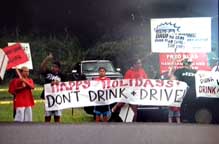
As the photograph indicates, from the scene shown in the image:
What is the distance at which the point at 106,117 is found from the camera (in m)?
9.66

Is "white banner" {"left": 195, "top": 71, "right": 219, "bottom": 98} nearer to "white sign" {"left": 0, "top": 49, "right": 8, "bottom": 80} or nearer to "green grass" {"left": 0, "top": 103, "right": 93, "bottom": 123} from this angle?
"green grass" {"left": 0, "top": 103, "right": 93, "bottom": 123}

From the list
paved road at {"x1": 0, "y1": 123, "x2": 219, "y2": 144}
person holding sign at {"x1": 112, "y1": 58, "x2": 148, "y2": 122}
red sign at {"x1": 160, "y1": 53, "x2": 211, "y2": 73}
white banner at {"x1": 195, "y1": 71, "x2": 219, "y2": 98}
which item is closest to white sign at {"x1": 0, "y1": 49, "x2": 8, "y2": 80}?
paved road at {"x1": 0, "y1": 123, "x2": 219, "y2": 144}

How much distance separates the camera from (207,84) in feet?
31.1

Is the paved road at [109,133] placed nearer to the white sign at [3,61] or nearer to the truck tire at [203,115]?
the truck tire at [203,115]

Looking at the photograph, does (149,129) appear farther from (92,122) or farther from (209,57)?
(209,57)

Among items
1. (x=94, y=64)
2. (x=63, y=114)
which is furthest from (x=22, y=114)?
(x=94, y=64)

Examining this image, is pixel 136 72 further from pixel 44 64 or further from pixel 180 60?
pixel 44 64

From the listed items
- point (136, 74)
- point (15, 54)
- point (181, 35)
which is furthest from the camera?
point (15, 54)

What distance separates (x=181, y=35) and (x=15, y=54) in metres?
3.02

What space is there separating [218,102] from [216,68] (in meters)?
0.61

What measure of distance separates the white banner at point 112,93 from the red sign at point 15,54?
0.66m

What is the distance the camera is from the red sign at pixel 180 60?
939 cm

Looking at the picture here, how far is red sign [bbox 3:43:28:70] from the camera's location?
966cm

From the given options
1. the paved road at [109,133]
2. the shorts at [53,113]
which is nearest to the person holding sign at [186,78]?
the paved road at [109,133]
